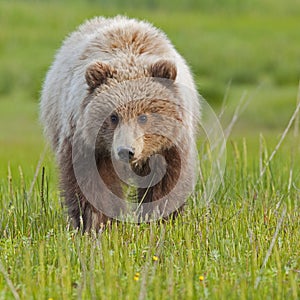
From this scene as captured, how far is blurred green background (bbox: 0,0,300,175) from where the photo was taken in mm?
17188

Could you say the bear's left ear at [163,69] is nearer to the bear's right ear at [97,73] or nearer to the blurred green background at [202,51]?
A: the bear's right ear at [97,73]

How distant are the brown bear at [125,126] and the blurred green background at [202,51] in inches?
284

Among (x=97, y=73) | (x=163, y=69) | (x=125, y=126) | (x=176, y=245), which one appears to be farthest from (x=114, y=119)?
(x=176, y=245)

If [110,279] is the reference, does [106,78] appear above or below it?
above

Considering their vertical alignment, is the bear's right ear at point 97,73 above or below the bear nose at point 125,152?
above

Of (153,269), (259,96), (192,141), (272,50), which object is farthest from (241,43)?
(153,269)

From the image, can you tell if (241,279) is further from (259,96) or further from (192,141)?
(259,96)

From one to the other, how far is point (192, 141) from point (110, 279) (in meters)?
1.94

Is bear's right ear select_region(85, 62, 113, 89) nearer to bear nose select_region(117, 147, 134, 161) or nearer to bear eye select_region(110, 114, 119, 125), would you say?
bear eye select_region(110, 114, 119, 125)

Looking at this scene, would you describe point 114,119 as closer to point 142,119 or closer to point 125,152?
point 142,119

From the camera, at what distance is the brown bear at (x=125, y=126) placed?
→ 17.3 feet

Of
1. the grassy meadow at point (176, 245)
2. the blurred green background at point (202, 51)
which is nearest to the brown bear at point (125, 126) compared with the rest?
the grassy meadow at point (176, 245)

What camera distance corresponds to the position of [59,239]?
443 centimetres

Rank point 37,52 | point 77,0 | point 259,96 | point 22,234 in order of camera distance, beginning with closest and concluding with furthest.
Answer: point 22,234 → point 259,96 → point 37,52 → point 77,0
